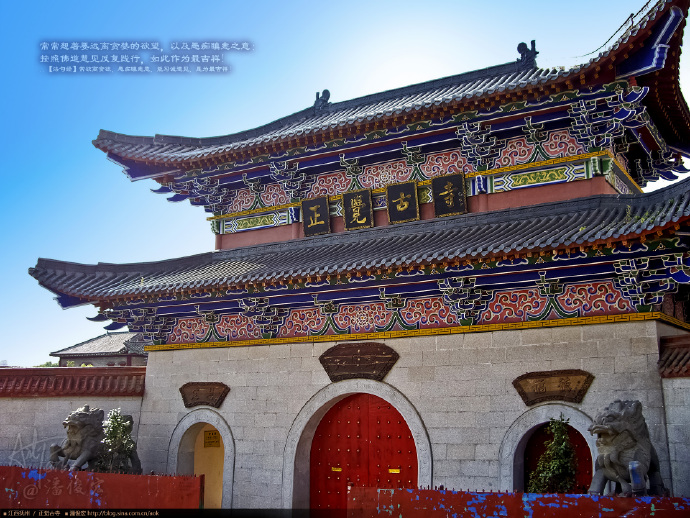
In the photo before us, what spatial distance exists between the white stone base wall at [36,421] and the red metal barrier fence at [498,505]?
6.77m

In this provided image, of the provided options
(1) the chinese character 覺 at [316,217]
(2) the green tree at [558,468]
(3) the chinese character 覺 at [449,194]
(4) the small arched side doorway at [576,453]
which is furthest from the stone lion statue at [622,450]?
(1) the chinese character 覺 at [316,217]

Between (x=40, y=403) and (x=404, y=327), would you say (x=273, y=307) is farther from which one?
(x=40, y=403)

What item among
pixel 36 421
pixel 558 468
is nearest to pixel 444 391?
pixel 558 468

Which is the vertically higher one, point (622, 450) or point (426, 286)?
point (426, 286)

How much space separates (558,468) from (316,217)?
23.3 ft

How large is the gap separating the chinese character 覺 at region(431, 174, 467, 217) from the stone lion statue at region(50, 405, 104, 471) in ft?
25.1

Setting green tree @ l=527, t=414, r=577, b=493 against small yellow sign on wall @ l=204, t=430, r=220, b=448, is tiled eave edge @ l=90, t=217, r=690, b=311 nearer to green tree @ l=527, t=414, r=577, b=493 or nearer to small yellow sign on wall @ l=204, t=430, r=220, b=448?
green tree @ l=527, t=414, r=577, b=493

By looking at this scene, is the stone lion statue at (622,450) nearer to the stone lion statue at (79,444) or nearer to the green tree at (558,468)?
the green tree at (558,468)

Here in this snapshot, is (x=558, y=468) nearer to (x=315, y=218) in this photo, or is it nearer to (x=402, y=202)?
(x=402, y=202)

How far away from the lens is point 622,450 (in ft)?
28.3

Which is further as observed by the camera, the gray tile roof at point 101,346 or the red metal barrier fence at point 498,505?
the gray tile roof at point 101,346

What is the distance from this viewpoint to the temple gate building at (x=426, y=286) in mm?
10266

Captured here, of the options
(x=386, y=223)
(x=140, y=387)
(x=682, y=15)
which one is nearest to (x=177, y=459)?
(x=140, y=387)

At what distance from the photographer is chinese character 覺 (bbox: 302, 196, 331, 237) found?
46.2 feet
